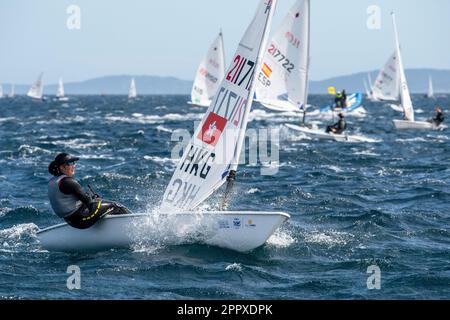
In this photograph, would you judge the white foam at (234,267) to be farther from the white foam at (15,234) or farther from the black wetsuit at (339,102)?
the black wetsuit at (339,102)

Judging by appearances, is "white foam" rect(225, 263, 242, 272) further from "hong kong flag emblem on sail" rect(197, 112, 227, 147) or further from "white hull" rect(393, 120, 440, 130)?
"white hull" rect(393, 120, 440, 130)

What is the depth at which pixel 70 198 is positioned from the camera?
12.0m

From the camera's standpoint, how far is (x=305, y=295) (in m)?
10.1

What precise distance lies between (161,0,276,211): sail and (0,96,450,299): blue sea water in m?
0.95

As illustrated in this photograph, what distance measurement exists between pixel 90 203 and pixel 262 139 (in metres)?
28.1

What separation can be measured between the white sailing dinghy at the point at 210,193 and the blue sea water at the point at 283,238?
0.87ft

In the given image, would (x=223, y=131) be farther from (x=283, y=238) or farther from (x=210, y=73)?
(x=210, y=73)

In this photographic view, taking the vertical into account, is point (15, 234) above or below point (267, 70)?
below

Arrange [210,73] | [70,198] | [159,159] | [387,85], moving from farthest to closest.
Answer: [387,85], [210,73], [159,159], [70,198]

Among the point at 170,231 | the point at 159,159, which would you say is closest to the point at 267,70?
the point at 159,159

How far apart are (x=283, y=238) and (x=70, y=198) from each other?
3.83 meters

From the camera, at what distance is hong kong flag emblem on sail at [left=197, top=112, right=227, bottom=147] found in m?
12.5

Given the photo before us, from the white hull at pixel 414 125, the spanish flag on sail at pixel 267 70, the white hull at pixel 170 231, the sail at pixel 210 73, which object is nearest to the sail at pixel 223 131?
the white hull at pixel 170 231

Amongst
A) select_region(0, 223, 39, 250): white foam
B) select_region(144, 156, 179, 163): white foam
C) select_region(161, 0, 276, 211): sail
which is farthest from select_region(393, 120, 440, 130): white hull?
select_region(161, 0, 276, 211): sail
